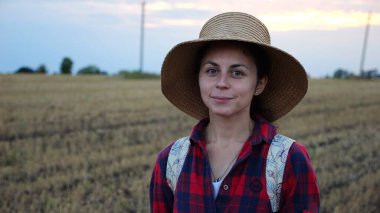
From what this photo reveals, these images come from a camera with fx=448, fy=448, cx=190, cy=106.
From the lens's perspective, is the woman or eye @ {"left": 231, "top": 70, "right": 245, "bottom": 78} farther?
eye @ {"left": 231, "top": 70, "right": 245, "bottom": 78}

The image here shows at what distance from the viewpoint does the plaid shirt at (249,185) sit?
180cm

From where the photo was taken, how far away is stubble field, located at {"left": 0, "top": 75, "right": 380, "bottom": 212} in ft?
16.3

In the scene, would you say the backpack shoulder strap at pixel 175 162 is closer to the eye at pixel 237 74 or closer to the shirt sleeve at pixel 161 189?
the shirt sleeve at pixel 161 189

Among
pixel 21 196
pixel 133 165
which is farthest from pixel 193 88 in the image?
pixel 133 165

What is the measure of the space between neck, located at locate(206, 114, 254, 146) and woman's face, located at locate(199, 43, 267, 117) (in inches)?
2.4

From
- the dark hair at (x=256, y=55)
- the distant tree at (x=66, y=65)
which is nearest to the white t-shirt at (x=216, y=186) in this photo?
the dark hair at (x=256, y=55)

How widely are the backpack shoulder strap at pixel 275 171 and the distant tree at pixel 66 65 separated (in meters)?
46.0

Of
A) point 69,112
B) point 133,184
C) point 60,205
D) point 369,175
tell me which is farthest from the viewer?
point 69,112

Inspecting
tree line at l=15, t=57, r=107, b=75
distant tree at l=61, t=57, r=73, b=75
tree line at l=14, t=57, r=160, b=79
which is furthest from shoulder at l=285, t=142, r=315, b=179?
distant tree at l=61, t=57, r=73, b=75

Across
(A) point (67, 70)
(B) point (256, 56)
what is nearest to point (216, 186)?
(B) point (256, 56)

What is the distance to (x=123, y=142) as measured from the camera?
26.2 feet

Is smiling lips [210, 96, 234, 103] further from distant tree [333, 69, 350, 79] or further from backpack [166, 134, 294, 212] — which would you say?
distant tree [333, 69, 350, 79]

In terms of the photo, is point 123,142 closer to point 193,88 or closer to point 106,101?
point 193,88

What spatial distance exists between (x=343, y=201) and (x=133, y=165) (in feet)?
9.43
